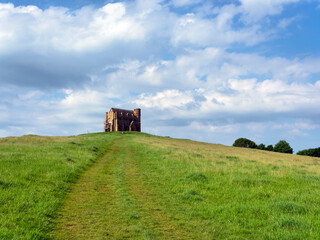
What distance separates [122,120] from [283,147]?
73.4 metres

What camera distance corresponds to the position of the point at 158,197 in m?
11.6

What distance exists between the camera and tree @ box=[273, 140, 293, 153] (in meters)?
98.3

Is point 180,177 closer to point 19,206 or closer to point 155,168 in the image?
point 155,168

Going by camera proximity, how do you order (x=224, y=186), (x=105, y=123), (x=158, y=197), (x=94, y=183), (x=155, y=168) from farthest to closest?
(x=105, y=123), (x=155, y=168), (x=94, y=183), (x=224, y=186), (x=158, y=197)

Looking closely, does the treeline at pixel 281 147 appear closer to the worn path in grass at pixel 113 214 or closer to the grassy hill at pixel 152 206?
the grassy hill at pixel 152 206

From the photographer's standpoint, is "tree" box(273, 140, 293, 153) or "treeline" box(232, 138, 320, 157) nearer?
"treeline" box(232, 138, 320, 157)

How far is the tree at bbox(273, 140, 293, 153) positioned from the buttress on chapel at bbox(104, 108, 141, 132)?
65.5 metres

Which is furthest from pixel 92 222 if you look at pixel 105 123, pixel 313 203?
pixel 105 123

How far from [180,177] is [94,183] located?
215 inches

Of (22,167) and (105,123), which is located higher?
(105,123)

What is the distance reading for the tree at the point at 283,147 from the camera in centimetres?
9831

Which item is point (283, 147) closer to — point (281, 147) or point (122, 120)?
point (281, 147)

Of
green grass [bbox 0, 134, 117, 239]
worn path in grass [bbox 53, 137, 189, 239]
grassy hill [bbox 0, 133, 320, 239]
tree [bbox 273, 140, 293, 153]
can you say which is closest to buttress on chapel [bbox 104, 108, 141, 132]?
tree [bbox 273, 140, 293, 153]

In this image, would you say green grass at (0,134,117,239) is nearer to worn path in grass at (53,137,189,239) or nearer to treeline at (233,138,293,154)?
worn path in grass at (53,137,189,239)
